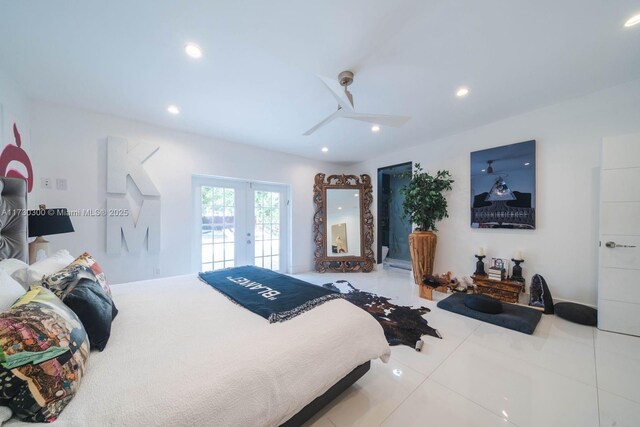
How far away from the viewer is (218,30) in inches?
63.6

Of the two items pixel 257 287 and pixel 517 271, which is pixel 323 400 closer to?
pixel 257 287

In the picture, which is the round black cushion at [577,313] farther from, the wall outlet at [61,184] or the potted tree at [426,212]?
the wall outlet at [61,184]

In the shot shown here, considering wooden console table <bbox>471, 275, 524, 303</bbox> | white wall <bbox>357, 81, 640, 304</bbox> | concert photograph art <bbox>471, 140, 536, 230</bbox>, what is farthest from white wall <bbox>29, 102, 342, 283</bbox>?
wooden console table <bbox>471, 275, 524, 303</bbox>

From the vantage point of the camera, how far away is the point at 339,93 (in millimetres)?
2176

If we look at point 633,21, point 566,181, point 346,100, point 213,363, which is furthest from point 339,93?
point 566,181

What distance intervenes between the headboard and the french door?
2.04m

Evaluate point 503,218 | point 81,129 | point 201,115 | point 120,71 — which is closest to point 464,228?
point 503,218

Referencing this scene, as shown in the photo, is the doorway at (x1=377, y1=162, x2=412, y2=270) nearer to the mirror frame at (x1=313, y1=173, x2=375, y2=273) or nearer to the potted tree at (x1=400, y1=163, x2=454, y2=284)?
the mirror frame at (x1=313, y1=173, x2=375, y2=273)

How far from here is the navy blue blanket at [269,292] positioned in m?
1.51

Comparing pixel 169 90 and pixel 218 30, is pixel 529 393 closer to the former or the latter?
pixel 218 30

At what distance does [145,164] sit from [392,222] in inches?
196

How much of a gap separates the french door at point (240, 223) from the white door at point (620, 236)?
439 centimetres

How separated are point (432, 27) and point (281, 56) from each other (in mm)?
1148

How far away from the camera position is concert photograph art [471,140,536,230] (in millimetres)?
2902
